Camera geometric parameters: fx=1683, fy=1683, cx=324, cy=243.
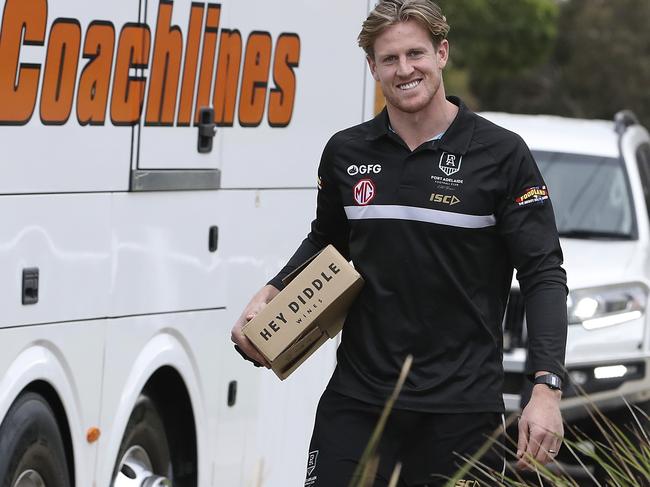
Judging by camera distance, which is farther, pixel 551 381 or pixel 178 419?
pixel 178 419

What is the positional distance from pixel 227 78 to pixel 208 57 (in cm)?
22

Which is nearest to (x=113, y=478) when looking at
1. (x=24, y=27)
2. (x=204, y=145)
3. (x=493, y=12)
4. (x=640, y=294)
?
(x=204, y=145)

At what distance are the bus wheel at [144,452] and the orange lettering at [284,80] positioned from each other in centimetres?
131

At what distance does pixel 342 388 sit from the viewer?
4938 millimetres

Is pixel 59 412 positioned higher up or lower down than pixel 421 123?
lower down

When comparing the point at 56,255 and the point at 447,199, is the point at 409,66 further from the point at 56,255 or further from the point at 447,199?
the point at 56,255

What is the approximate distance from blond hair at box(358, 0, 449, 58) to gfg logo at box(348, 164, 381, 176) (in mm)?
359

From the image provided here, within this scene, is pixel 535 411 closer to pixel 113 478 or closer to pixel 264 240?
pixel 113 478

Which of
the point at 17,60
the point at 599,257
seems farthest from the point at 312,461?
the point at 599,257

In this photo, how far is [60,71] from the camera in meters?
5.02

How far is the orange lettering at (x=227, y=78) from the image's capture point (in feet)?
20.5

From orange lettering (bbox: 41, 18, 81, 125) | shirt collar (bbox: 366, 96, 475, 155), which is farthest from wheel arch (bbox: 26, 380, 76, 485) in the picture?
shirt collar (bbox: 366, 96, 475, 155)

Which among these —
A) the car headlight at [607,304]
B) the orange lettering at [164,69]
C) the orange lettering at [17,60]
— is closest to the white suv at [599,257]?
the car headlight at [607,304]

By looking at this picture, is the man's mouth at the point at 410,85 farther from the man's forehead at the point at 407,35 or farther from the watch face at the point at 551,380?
the watch face at the point at 551,380
